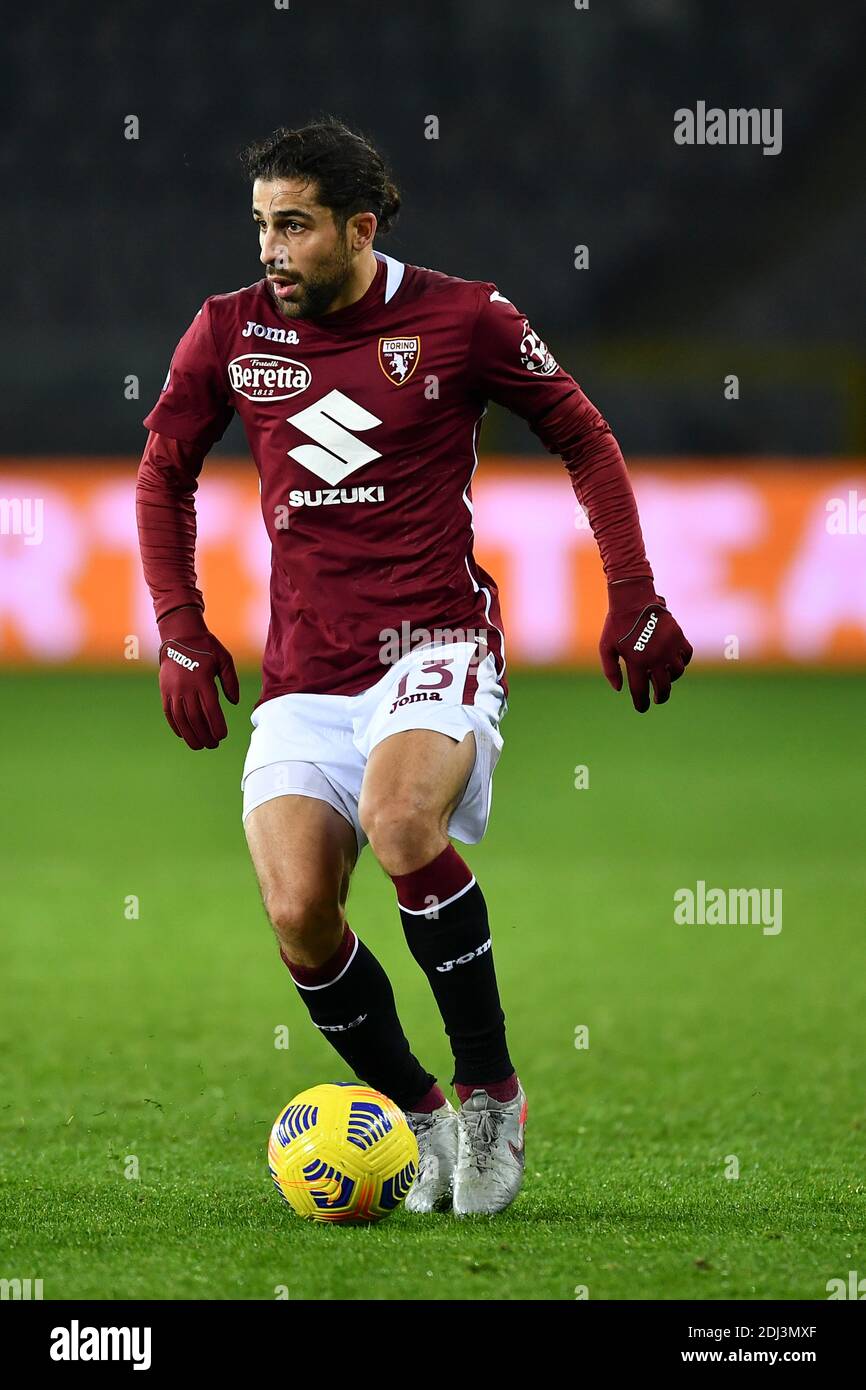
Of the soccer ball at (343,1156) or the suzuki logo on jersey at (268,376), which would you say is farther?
the suzuki logo on jersey at (268,376)

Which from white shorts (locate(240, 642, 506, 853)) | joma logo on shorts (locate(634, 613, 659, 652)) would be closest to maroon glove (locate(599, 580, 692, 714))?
joma logo on shorts (locate(634, 613, 659, 652))

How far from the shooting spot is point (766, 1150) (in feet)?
14.9

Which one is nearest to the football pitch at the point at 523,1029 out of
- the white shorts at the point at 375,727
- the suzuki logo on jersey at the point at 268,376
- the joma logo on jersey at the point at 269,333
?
the white shorts at the point at 375,727

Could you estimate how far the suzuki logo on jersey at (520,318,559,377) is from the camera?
13.7 feet

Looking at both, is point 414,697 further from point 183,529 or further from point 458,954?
point 183,529

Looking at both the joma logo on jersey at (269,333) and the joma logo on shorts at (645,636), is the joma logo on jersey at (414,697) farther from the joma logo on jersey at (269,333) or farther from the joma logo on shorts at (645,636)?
the joma logo on jersey at (269,333)

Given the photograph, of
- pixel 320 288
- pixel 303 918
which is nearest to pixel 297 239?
pixel 320 288

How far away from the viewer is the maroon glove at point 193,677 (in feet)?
14.1

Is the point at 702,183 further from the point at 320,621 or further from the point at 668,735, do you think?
the point at 320,621

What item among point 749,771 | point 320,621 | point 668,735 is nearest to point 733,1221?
point 320,621

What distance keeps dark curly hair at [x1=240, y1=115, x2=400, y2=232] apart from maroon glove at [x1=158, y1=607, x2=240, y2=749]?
3.22ft

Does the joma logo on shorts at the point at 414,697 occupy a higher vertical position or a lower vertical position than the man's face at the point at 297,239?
lower

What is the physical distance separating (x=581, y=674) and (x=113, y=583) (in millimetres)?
3590

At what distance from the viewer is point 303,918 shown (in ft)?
13.0
